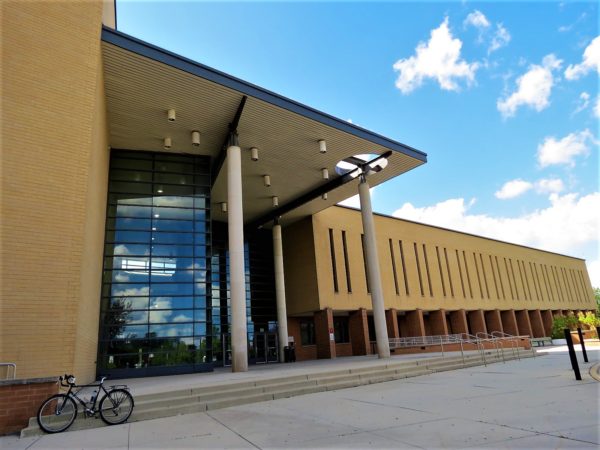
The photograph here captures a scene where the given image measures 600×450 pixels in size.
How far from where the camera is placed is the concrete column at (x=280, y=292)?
27766mm

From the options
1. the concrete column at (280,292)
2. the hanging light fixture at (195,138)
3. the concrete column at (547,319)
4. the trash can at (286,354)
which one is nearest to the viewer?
the hanging light fixture at (195,138)

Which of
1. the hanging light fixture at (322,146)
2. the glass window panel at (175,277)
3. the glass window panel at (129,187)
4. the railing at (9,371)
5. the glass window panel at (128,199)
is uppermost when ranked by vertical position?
the hanging light fixture at (322,146)

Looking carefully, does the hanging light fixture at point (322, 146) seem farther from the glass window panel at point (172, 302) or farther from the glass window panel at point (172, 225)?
the glass window panel at point (172, 302)

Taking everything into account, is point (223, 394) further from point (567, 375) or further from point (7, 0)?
point (7, 0)

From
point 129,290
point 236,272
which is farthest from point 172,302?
point 236,272

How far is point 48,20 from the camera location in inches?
452

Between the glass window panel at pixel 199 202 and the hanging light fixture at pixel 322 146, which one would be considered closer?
the hanging light fixture at pixel 322 146

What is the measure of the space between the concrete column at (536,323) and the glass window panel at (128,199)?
44.3 meters

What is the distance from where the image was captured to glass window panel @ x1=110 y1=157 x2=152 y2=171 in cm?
1888

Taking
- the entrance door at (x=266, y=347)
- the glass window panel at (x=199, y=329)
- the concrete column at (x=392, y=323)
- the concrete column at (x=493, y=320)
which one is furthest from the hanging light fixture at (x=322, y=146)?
the concrete column at (x=493, y=320)

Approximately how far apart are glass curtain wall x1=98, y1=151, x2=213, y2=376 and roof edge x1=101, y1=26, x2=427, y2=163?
5.94 m

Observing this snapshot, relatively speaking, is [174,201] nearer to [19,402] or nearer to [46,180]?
[46,180]

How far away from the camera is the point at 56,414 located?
7605 mm

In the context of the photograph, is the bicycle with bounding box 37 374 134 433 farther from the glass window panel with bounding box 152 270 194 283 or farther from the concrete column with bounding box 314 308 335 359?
the concrete column with bounding box 314 308 335 359
